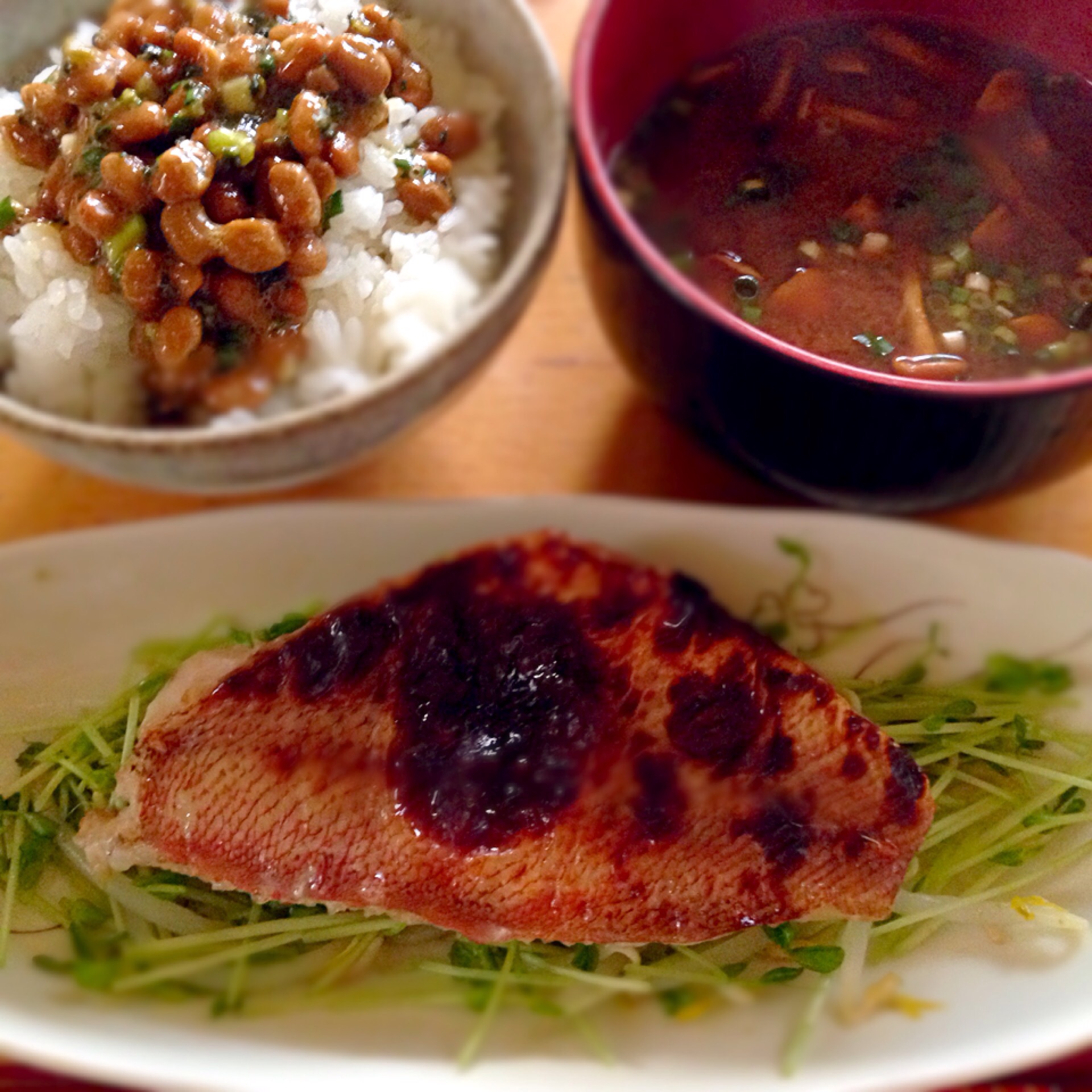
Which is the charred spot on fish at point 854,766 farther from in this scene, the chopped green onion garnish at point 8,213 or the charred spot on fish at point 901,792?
the chopped green onion garnish at point 8,213

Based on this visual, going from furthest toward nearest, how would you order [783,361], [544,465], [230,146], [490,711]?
1. [544,465]
2. [490,711]
3. [783,361]
4. [230,146]

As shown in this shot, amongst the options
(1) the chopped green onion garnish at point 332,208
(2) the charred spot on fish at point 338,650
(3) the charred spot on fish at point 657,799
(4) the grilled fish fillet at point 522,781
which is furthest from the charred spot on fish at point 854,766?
(1) the chopped green onion garnish at point 332,208

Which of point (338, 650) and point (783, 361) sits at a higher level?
point (783, 361)

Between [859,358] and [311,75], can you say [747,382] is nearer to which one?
[859,358]

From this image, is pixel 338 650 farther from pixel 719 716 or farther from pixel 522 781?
pixel 719 716

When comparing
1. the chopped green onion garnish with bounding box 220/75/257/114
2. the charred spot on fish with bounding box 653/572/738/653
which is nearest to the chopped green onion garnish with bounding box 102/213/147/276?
the chopped green onion garnish with bounding box 220/75/257/114

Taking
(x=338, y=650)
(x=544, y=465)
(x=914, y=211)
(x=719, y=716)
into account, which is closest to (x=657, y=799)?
(x=719, y=716)

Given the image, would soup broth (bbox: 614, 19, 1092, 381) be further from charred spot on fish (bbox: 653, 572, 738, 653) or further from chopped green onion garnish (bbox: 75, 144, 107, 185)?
chopped green onion garnish (bbox: 75, 144, 107, 185)
